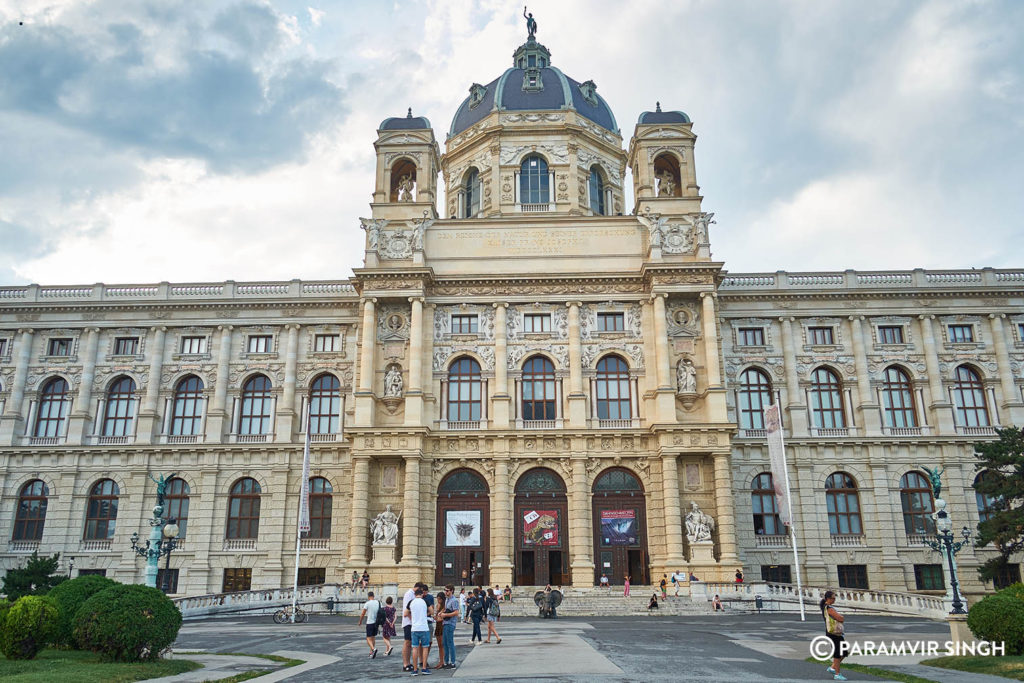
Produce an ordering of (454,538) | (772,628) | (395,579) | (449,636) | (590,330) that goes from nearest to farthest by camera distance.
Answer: (449,636)
(772,628)
(395,579)
(454,538)
(590,330)

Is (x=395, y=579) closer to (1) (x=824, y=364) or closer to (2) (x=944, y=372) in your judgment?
(1) (x=824, y=364)

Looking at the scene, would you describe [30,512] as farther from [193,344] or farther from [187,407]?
[193,344]

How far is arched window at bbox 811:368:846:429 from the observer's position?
48375 mm

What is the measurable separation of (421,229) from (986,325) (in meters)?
35.2

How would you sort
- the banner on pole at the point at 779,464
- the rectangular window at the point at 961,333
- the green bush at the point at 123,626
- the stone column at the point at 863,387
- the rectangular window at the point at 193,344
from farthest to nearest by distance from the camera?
the rectangular window at the point at 193,344, the rectangular window at the point at 961,333, the stone column at the point at 863,387, the banner on pole at the point at 779,464, the green bush at the point at 123,626

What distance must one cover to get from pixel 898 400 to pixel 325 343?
35.3 metres

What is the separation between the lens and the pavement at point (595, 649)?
1628cm

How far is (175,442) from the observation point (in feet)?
160

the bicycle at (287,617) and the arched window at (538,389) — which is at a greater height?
the arched window at (538,389)

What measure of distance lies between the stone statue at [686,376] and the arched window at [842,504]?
9.97 m

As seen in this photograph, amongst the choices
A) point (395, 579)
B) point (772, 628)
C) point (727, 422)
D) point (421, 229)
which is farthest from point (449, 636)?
point (421, 229)

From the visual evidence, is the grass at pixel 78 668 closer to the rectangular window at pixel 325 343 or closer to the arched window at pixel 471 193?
the rectangular window at pixel 325 343

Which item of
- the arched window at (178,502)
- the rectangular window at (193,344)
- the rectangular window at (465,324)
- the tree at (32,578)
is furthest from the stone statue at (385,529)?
the rectangular window at (193,344)

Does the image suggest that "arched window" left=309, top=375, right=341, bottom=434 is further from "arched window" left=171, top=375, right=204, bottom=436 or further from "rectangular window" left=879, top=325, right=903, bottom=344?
"rectangular window" left=879, top=325, right=903, bottom=344
